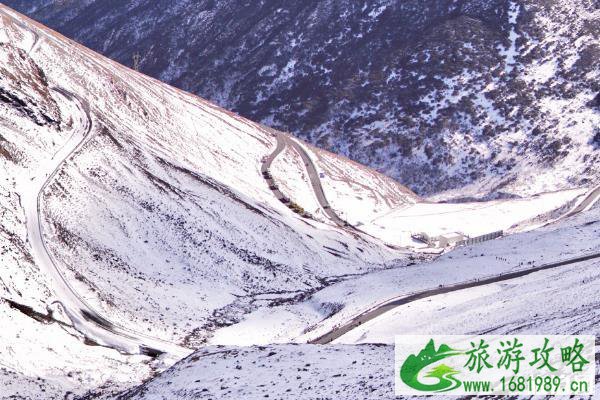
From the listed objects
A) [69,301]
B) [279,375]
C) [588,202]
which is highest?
[588,202]

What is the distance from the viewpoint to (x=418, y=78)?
5615 inches

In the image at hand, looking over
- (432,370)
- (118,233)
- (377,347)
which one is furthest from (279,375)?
(118,233)

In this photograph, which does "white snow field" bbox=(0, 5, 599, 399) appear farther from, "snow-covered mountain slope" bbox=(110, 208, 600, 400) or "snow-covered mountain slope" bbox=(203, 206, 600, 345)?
"snow-covered mountain slope" bbox=(110, 208, 600, 400)

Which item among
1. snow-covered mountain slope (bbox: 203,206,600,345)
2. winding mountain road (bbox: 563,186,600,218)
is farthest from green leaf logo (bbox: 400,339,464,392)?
winding mountain road (bbox: 563,186,600,218)

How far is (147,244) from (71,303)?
480 inches

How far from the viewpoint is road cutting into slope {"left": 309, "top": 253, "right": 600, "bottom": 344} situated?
46750 millimetres

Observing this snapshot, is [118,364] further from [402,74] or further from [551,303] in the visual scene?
[402,74]

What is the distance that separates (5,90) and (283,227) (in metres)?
26.8

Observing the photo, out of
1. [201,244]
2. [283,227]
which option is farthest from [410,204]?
[201,244]

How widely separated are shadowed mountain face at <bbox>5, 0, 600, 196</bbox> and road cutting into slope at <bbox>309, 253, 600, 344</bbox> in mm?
58691

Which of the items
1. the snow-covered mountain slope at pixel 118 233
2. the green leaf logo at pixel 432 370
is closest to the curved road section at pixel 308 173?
the snow-covered mountain slope at pixel 118 233

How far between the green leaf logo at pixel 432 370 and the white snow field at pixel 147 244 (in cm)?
210

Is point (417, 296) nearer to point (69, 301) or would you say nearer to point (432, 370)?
point (69, 301)

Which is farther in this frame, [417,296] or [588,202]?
[588,202]
